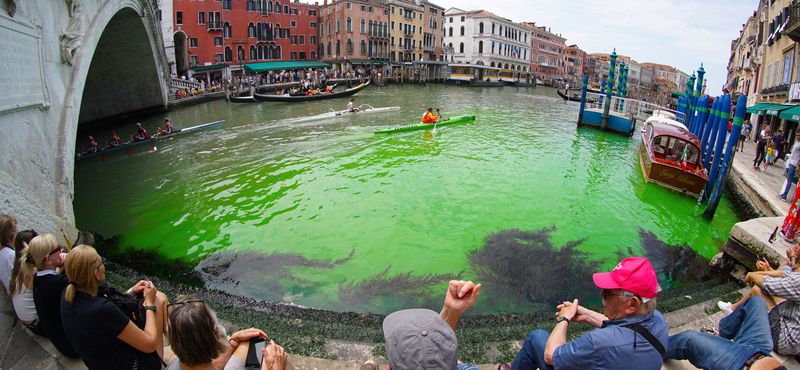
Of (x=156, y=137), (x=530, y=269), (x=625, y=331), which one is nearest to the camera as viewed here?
(x=625, y=331)

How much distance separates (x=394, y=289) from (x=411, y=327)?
4.28 meters

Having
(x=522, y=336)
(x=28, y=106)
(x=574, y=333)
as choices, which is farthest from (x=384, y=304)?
(x=28, y=106)

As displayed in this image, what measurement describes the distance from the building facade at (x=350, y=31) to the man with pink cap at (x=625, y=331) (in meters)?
47.0

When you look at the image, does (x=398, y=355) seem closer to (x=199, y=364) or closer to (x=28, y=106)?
(x=199, y=364)

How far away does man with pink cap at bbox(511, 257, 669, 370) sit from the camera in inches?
78.6

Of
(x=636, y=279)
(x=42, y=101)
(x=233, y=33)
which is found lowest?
(x=636, y=279)

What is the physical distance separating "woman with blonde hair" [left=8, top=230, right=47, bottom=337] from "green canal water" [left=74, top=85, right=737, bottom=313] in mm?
2674

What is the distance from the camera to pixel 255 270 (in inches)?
249

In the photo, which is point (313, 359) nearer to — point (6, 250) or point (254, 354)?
point (254, 354)

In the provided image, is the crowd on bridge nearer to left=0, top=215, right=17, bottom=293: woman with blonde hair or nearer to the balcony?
left=0, top=215, right=17, bottom=293: woman with blonde hair

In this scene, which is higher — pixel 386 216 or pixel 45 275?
pixel 45 275

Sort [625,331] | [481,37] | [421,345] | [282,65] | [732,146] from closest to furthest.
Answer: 1. [421,345]
2. [625,331]
3. [732,146]
4. [282,65]
5. [481,37]

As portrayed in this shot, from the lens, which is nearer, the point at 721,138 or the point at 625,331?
the point at 625,331

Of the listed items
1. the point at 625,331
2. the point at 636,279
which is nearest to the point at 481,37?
the point at 636,279
